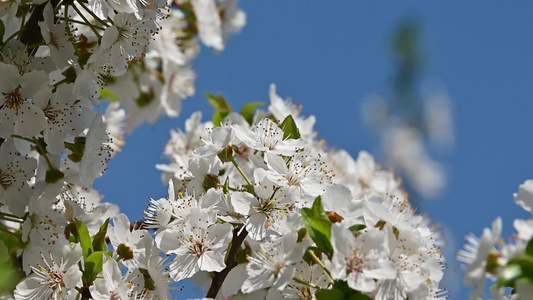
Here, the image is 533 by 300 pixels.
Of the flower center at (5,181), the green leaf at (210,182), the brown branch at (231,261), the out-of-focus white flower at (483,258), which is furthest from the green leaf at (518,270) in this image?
the flower center at (5,181)

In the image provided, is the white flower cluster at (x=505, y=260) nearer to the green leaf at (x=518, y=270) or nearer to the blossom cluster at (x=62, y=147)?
the green leaf at (x=518, y=270)

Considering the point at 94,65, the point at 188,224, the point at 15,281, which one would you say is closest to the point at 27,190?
the point at 15,281

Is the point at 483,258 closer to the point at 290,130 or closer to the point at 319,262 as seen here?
the point at 319,262

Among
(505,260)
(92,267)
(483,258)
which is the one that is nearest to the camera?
(505,260)

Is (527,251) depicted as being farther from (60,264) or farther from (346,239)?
(60,264)

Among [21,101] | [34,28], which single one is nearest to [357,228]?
[21,101]

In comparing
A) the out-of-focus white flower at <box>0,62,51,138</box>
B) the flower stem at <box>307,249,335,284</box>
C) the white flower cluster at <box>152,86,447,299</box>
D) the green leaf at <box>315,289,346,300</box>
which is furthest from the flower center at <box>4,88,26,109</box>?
the green leaf at <box>315,289,346,300</box>
